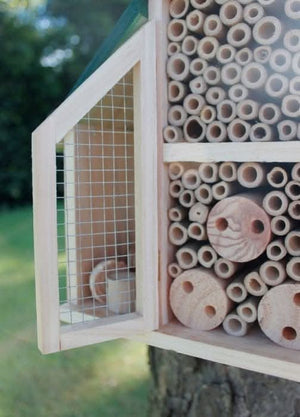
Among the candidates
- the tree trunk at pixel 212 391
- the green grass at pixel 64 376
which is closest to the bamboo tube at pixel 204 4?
the tree trunk at pixel 212 391

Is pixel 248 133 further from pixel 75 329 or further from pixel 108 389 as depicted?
pixel 108 389

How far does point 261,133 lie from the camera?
33.8 inches

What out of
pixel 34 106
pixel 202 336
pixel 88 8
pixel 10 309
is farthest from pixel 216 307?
pixel 88 8

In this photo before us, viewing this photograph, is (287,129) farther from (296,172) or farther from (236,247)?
(236,247)

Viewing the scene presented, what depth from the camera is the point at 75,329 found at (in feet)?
2.80

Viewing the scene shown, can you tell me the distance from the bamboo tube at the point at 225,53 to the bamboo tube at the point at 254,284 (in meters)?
0.31

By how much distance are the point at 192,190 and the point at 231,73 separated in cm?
18

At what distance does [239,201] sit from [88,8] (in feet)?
18.0

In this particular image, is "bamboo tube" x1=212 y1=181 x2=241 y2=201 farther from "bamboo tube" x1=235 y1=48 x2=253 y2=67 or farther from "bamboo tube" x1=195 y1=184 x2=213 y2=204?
"bamboo tube" x1=235 y1=48 x2=253 y2=67

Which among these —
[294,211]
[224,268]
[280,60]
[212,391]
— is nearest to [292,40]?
[280,60]

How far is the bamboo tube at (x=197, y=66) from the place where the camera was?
2.95 ft

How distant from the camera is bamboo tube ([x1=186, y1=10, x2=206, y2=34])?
0.89 m

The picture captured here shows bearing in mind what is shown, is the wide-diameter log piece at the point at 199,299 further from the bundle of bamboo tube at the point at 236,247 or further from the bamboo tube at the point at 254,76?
the bamboo tube at the point at 254,76

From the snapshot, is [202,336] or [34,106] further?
[34,106]
